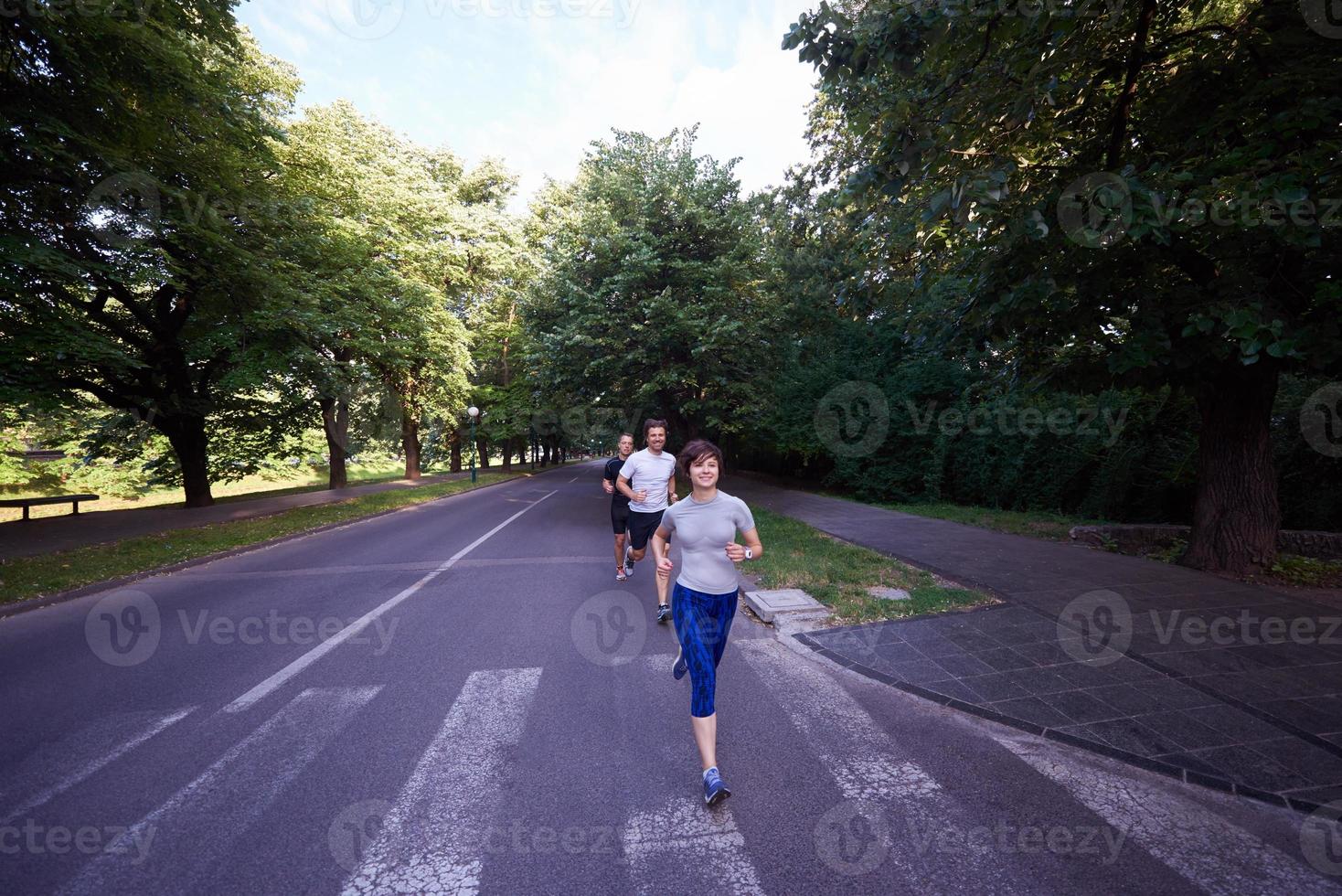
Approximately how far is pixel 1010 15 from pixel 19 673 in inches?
387

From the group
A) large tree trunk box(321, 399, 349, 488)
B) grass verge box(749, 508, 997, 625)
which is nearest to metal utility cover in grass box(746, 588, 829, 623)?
grass verge box(749, 508, 997, 625)

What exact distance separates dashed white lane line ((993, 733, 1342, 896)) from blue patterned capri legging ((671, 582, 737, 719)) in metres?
1.94

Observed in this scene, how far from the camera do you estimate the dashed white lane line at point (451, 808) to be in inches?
89.0

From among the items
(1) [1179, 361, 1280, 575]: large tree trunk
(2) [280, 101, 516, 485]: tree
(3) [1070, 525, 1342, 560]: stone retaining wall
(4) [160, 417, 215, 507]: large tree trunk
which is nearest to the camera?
(1) [1179, 361, 1280, 575]: large tree trunk

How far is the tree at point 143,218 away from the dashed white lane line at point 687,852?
37.7 ft

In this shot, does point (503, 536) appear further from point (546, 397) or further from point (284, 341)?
point (284, 341)

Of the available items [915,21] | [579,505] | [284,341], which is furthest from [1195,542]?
[284,341]

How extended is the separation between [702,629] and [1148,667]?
387cm

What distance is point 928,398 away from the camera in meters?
14.5
